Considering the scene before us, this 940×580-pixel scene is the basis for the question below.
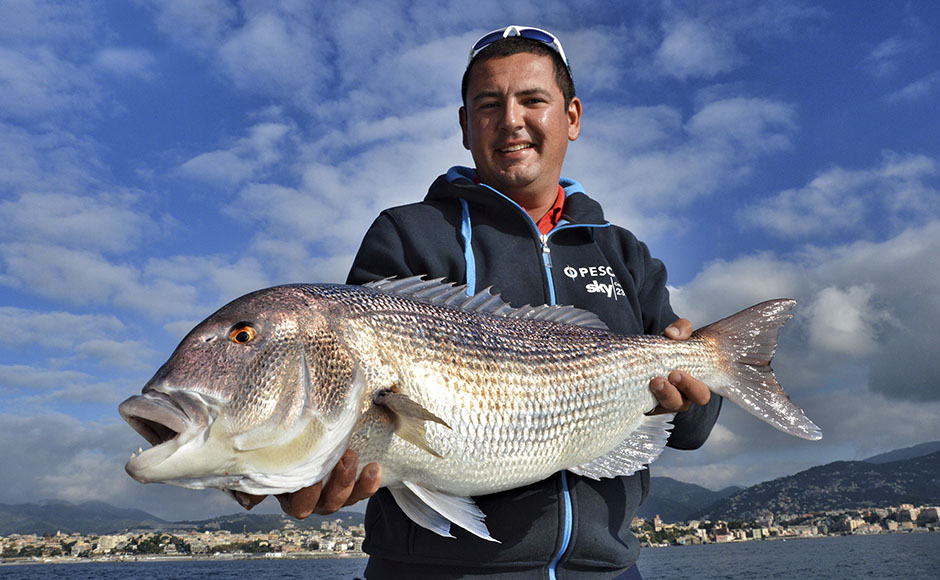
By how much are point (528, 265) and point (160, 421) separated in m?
2.50

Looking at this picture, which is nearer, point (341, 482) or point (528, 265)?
point (341, 482)

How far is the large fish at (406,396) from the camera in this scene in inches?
112

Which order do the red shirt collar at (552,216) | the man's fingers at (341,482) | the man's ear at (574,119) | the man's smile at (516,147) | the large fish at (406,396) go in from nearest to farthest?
the large fish at (406,396), the man's fingers at (341,482), the man's smile at (516,147), the red shirt collar at (552,216), the man's ear at (574,119)

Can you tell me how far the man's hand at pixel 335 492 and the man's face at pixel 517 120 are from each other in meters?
2.39

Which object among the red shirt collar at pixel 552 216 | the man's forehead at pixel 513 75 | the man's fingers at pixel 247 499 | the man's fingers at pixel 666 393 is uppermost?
the man's forehead at pixel 513 75

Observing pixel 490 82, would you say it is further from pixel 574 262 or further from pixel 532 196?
pixel 574 262

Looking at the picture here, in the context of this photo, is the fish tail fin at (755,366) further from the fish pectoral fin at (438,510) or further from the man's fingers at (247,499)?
the man's fingers at (247,499)

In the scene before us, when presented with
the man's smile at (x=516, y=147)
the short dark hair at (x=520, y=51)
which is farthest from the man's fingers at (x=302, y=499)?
the short dark hair at (x=520, y=51)

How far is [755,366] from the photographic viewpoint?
4680 millimetres

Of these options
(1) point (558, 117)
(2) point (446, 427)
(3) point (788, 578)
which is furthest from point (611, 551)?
(3) point (788, 578)

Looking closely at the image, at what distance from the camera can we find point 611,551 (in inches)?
154

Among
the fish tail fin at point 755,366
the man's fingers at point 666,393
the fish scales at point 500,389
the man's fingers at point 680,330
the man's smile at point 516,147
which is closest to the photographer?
the fish scales at point 500,389

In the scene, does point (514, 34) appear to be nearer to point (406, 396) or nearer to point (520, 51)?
point (520, 51)

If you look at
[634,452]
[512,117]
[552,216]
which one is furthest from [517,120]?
[634,452]
